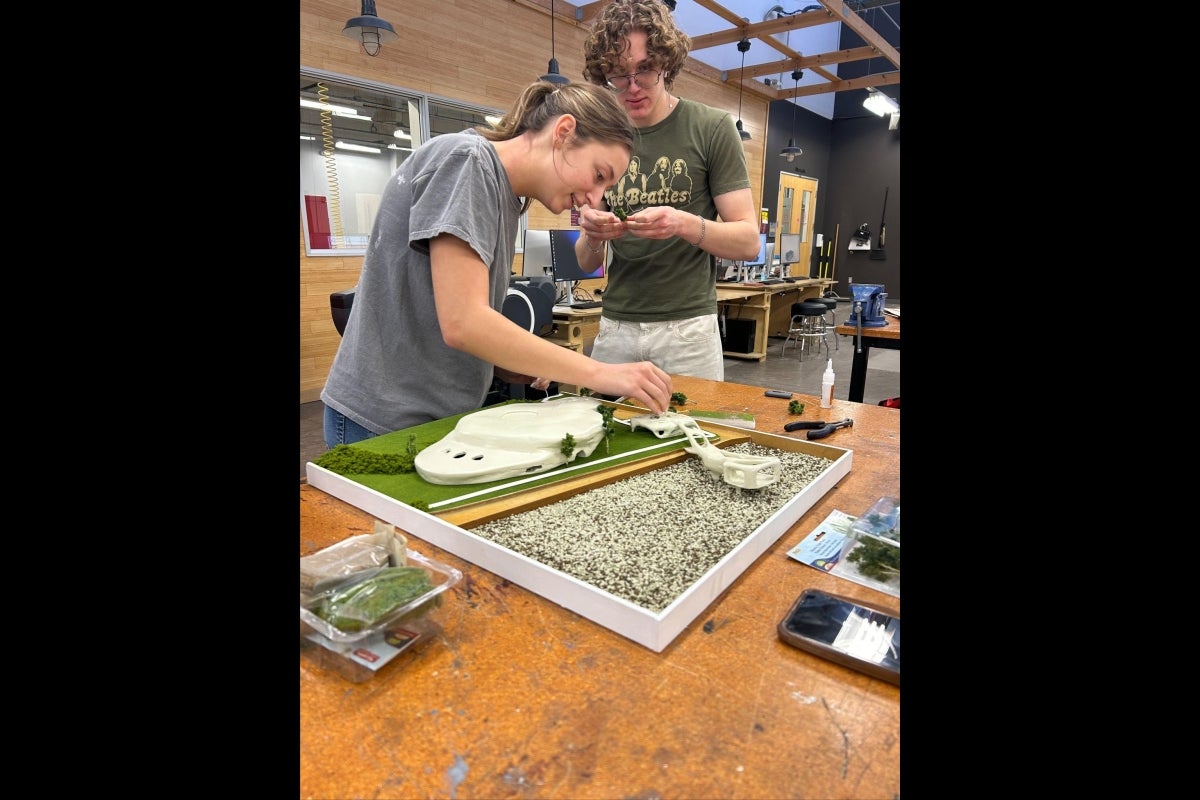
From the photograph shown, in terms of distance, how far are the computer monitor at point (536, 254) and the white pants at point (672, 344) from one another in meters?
2.76

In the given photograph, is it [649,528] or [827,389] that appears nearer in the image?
[649,528]

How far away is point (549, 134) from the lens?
1.36m

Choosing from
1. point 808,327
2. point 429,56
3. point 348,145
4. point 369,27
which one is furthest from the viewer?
point 808,327

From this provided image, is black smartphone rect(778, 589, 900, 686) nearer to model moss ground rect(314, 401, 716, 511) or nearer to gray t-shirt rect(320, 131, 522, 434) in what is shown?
model moss ground rect(314, 401, 716, 511)

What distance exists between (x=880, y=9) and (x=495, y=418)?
36.3 feet

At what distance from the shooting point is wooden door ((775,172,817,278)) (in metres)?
10.8

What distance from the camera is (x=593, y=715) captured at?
637 mm

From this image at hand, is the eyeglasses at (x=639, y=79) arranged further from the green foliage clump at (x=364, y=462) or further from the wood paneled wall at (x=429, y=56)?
the wood paneled wall at (x=429, y=56)

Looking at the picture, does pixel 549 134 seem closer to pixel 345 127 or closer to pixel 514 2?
pixel 345 127

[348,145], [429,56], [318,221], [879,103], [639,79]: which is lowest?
[318,221]

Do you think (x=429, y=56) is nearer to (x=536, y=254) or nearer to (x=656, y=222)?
(x=536, y=254)

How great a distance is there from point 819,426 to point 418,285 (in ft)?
3.16

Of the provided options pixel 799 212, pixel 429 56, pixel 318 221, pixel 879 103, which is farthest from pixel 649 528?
pixel 799 212

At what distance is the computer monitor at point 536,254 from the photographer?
476 cm
